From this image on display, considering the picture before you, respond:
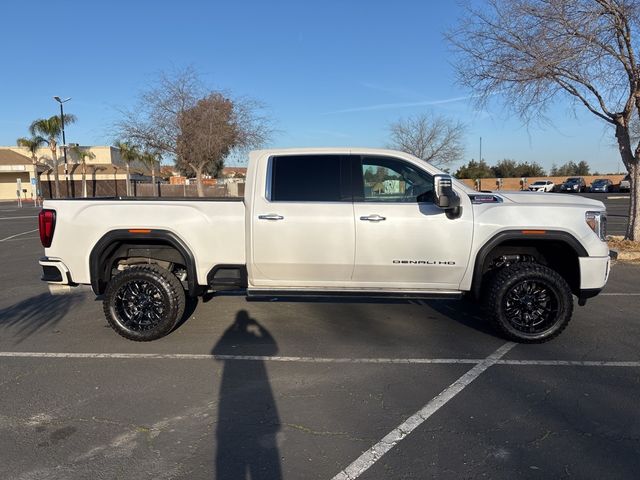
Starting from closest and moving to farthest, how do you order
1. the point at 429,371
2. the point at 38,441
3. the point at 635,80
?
the point at 38,441 → the point at 429,371 → the point at 635,80

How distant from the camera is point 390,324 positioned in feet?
19.9

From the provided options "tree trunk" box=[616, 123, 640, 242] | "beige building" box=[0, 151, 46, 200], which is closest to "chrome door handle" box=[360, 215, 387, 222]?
"tree trunk" box=[616, 123, 640, 242]

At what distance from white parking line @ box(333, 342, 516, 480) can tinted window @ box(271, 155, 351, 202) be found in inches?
84.0

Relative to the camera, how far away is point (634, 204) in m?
11.2

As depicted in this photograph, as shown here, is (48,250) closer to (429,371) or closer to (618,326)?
(429,371)

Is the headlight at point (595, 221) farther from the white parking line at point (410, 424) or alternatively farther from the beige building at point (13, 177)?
the beige building at point (13, 177)

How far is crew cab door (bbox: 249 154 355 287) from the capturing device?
5.17 metres

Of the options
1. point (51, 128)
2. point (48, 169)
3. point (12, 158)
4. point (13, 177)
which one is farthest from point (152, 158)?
point (13, 177)

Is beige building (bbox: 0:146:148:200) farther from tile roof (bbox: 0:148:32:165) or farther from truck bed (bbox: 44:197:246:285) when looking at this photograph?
truck bed (bbox: 44:197:246:285)

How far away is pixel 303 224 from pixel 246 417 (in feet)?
6.95

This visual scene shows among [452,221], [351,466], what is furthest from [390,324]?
[351,466]

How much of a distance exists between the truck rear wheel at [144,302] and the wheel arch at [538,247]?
3.24 m

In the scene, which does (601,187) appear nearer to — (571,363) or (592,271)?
(592,271)

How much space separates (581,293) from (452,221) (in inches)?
63.7
